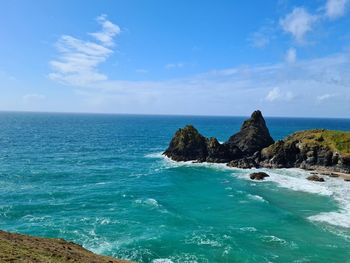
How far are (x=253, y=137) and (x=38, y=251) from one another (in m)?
103

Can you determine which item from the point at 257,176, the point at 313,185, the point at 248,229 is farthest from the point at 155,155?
the point at 248,229

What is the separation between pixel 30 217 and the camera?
61.5 metres

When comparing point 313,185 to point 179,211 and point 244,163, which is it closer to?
point 244,163

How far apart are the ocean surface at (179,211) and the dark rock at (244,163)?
5193 mm

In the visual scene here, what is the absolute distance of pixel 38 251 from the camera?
3303cm

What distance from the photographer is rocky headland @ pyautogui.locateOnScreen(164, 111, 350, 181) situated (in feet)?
354

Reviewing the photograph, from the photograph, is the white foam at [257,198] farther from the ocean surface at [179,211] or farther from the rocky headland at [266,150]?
the rocky headland at [266,150]

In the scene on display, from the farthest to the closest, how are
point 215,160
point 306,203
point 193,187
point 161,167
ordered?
point 215,160, point 161,167, point 193,187, point 306,203

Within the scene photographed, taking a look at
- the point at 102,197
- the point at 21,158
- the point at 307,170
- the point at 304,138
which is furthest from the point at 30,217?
the point at 304,138

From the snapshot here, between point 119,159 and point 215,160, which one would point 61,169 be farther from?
point 215,160

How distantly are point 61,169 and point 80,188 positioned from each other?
79.4ft

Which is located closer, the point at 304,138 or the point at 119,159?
the point at 304,138

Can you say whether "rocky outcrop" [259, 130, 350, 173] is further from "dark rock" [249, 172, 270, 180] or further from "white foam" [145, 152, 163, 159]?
"white foam" [145, 152, 163, 159]

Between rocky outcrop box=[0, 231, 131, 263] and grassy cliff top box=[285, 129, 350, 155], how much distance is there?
88.8 m
